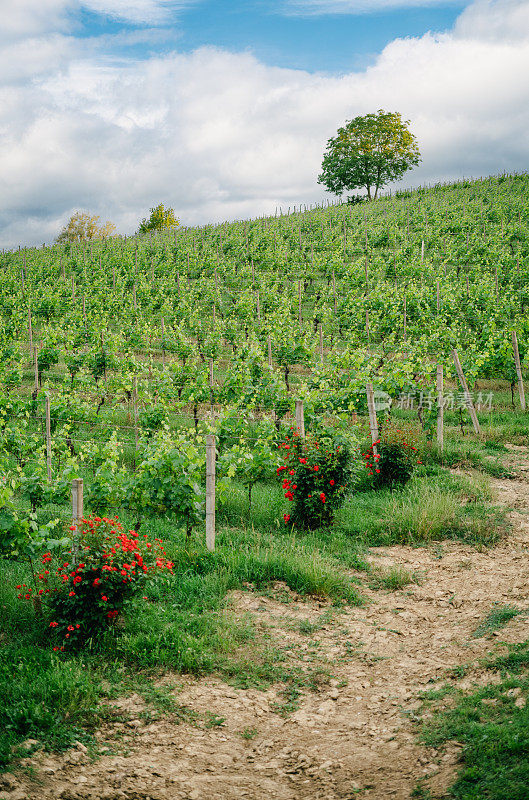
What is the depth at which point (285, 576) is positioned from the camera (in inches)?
295

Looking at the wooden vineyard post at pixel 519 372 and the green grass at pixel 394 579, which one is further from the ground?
the wooden vineyard post at pixel 519 372

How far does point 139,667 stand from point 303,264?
23.2 meters

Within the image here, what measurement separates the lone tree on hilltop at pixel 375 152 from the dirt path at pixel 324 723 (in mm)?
47747

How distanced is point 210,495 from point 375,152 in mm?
48085

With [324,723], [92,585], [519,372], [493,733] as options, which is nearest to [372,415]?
[519,372]

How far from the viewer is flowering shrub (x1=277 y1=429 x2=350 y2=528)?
29.3 feet

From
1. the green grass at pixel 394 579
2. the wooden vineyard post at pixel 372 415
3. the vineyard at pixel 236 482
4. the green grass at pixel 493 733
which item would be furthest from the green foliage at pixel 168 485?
the green grass at pixel 493 733

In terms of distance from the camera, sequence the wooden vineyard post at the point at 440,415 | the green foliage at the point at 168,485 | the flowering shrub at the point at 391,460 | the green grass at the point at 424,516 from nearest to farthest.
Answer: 1. the green foliage at the point at 168,485
2. the green grass at the point at 424,516
3. the flowering shrub at the point at 391,460
4. the wooden vineyard post at the point at 440,415

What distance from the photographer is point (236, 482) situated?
438 inches

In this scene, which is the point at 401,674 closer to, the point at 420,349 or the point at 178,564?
the point at 178,564

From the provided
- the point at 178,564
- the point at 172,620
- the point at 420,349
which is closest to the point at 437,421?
the point at 420,349

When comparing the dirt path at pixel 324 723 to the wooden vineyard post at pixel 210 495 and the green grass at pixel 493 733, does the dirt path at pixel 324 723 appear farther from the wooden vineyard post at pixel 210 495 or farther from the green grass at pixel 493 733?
the wooden vineyard post at pixel 210 495

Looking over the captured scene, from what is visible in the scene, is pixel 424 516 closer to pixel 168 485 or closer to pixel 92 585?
pixel 168 485

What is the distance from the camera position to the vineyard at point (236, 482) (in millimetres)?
5727
